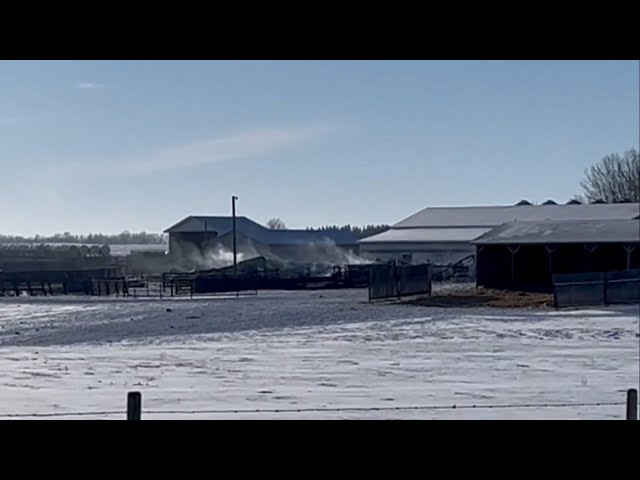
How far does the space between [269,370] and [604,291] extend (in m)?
15.5

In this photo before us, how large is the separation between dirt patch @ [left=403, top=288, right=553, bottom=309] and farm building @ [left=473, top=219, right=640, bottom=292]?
46.4 inches

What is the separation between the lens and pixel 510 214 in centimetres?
3534

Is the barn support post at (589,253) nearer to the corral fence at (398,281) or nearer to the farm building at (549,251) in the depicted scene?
the farm building at (549,251)

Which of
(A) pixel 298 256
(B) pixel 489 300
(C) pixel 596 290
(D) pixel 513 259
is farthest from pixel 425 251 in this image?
(C) pixel 596 290

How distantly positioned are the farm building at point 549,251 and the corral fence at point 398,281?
1.87 m

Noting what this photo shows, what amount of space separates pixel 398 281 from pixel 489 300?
402cm

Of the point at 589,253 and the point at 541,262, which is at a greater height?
the point at 589,253

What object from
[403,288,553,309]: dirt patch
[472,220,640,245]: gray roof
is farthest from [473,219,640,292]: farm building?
[403,288,553,309]: dirt patch

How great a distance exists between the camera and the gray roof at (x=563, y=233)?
28.1 meters

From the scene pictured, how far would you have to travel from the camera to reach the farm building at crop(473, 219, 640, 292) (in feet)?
93.5

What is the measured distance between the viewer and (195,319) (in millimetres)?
22438

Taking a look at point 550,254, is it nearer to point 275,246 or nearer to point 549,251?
point 549,251
